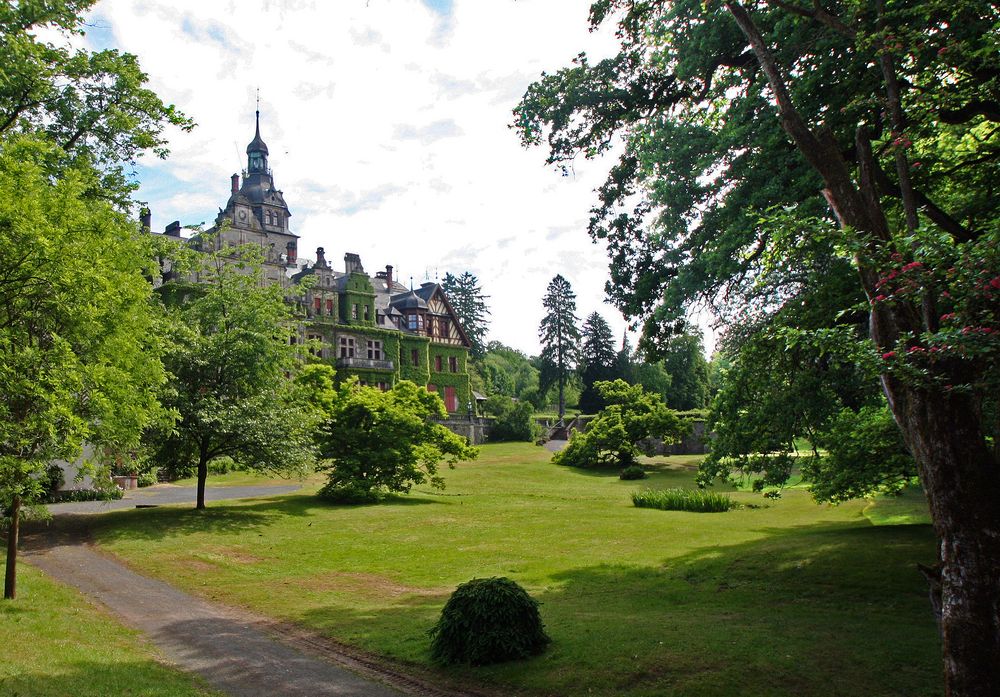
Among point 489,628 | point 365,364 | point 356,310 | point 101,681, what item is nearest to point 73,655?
point 101,681

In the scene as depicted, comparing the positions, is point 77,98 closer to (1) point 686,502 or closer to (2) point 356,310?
(1) point 686,502

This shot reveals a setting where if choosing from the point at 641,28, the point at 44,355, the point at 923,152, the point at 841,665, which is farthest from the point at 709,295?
the point at 44,355

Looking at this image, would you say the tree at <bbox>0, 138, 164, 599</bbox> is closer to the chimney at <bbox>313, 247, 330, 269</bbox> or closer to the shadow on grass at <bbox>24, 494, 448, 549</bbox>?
the shadow on grass at <bbox>24, 494, 448, 549</bbox>

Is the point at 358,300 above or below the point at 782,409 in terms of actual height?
above

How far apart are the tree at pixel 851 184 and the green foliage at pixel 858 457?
3.11 metres

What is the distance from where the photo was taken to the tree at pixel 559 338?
9312 cm

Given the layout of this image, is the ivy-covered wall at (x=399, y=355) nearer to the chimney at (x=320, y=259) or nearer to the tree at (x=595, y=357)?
the chimney at (x=320, y=259)

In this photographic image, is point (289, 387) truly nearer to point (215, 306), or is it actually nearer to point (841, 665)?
point (215, 306)

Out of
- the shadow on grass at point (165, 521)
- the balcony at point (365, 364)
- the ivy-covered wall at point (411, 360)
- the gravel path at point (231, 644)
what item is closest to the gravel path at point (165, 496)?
the shadow on grass at point (165, 521)

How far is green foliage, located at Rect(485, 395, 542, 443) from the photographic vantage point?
222 feet

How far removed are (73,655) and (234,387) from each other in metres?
16.5

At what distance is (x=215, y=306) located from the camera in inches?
1111

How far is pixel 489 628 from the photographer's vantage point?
10836 millimetres

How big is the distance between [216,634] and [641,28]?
14.8 meters
